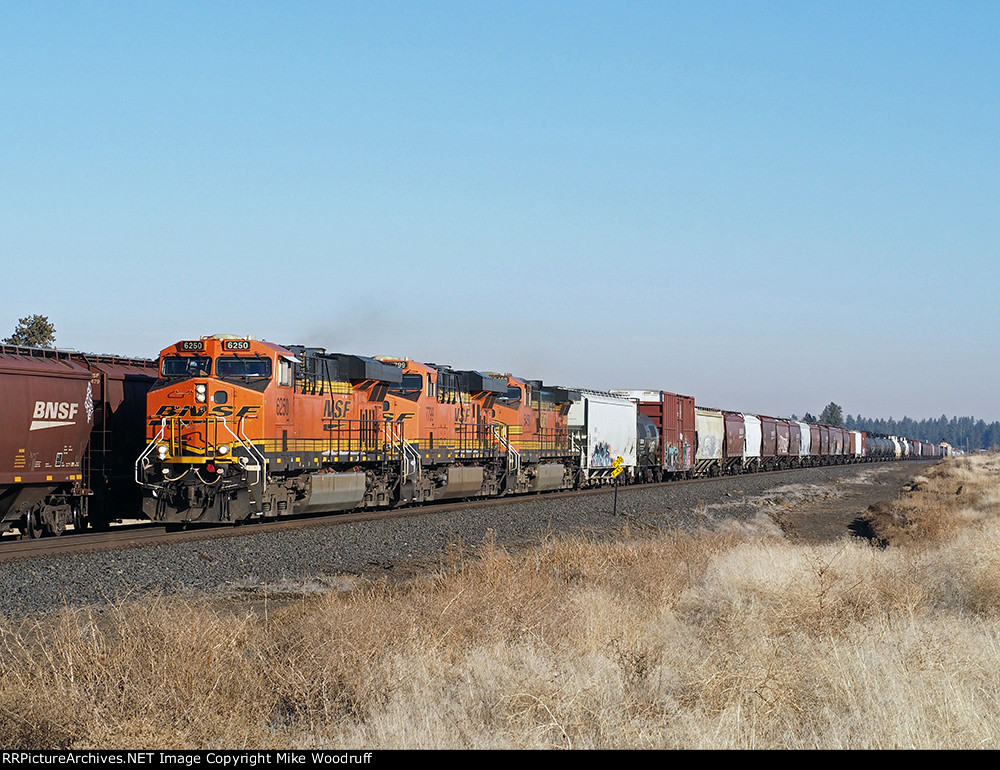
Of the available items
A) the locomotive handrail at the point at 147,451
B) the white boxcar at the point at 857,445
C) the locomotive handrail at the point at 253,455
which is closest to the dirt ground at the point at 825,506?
the locomotive handrail at the point at 253,455

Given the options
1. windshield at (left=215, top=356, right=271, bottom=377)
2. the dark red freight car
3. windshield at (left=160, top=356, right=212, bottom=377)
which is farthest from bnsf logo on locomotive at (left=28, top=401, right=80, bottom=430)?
the dark red freight car

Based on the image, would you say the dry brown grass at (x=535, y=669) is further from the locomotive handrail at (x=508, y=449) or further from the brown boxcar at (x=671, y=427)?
the brown boxcar at (x=671, y=427)

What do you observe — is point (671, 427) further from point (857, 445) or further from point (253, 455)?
point (857, 445)

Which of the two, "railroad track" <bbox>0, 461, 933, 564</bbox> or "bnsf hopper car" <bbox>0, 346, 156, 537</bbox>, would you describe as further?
"bnsf hopper car" <bbox>0, 346, 156, 537</bbox>

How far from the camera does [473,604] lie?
34.6 ft

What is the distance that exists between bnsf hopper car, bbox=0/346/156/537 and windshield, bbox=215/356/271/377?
8.43ft

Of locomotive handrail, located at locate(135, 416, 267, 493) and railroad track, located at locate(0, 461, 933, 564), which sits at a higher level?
locomotive handrail, located at locate(135, 416, 267, 493)

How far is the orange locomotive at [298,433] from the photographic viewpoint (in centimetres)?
2022

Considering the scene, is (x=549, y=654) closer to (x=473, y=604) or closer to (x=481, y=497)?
(x=473, y=604)

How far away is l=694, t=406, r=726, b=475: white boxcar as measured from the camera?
171 ft

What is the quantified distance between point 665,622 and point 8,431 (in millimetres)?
12826

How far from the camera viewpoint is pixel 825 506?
3488 cm

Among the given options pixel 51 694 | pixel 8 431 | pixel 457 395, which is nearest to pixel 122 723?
pixel 51 694

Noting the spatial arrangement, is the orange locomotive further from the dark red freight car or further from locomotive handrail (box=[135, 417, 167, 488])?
the dark red freight car
